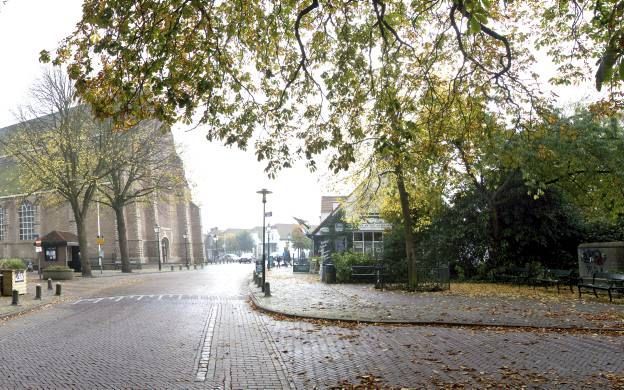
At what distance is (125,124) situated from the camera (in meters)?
8.77

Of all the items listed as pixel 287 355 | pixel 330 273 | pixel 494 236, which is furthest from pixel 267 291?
pixel 494 236

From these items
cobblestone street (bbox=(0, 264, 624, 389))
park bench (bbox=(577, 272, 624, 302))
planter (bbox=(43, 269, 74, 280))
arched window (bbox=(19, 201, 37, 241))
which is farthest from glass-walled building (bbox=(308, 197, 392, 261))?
arched window (bbox=(19, 201, 37, 241))

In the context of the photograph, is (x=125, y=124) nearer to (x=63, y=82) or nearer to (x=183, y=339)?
(x=183, y=339)

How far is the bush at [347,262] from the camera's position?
2395 centimetres

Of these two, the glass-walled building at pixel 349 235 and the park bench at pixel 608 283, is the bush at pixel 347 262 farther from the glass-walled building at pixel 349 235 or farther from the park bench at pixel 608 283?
the park bench at pixel 608 283

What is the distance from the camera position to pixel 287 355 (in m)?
8.64

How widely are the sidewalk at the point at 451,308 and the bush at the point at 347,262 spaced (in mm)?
4964

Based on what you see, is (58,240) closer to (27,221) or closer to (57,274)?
(57,274)

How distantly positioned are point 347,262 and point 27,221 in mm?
47527

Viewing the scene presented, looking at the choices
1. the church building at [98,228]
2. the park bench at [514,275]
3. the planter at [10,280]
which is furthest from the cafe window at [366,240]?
the church building at [98,228]

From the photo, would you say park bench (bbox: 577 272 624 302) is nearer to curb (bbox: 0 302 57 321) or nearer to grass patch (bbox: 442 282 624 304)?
grass patch (bbox: 442 282 624 304)

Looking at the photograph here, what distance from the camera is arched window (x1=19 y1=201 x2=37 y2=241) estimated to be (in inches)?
2299

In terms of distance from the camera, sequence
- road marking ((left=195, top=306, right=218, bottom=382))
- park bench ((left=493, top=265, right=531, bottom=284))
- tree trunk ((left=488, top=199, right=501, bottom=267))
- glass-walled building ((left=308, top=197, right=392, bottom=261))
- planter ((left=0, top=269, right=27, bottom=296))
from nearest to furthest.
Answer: road marking ((left=195, top=306, right=218, bottom=382))
planter ((left=0, top=269, right=27, bottom=296))
park bench ((left=493, top=265, right=531, bottom=284))
tree trunk ((left=488, top=199, right=501, bottom=267))
glass-walled building ((left=308, top=197, right=392, bottom=261))

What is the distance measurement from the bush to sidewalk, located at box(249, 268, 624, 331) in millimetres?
4964
